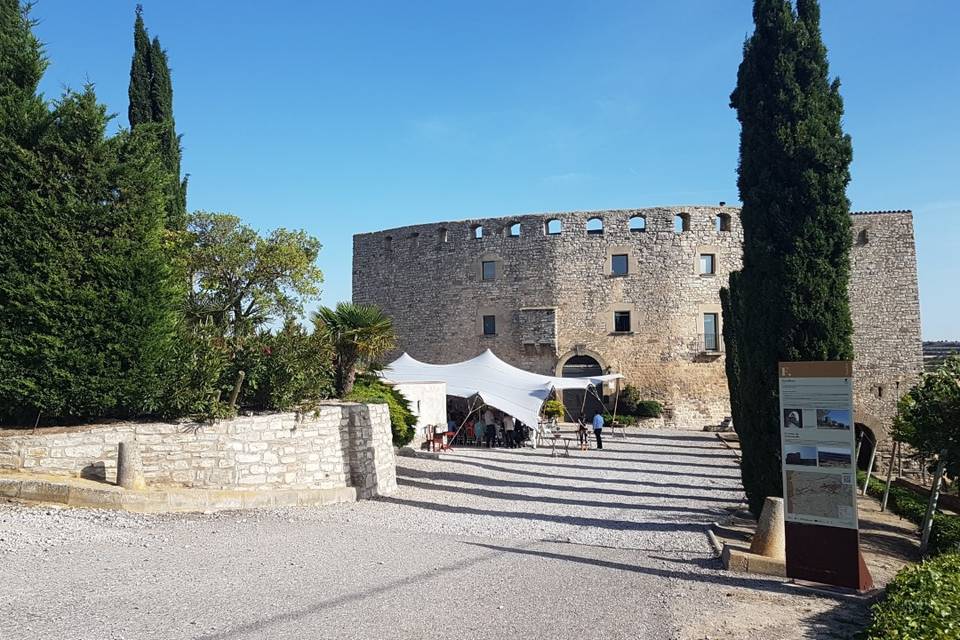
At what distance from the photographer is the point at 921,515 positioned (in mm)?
10156

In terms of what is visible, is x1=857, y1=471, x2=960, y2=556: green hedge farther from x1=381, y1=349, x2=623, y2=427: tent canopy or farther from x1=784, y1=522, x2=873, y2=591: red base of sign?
x1=381, y1=349, x2=623, y2=427: tent canopy

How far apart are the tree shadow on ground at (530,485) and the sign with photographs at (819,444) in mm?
5206

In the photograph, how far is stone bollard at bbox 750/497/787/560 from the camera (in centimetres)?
634

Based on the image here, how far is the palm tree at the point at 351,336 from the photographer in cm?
1188

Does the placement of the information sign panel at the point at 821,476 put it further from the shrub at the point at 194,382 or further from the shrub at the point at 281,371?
the shrub at the point at 194,382

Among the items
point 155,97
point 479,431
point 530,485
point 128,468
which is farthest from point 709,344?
point 128,468

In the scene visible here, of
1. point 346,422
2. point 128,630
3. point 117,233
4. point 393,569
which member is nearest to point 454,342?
point 346,422

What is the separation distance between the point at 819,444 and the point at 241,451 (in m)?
6.52

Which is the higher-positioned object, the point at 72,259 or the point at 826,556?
the point at 72,259

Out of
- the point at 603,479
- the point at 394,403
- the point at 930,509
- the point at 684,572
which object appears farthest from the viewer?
the point at 394,403

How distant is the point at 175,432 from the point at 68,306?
1.90m

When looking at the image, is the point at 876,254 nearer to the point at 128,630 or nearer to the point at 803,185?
the point at 803,185

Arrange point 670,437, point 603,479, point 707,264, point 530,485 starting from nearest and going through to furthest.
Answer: point 530,485
point 603,479
point 670,437
point 707,264

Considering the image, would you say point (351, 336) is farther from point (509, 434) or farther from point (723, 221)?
point (723, 221)
